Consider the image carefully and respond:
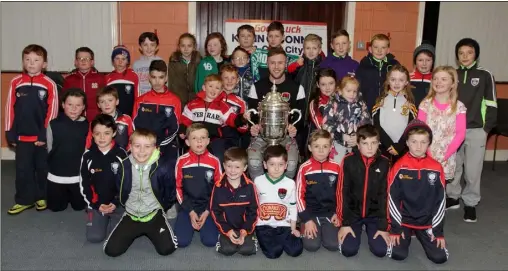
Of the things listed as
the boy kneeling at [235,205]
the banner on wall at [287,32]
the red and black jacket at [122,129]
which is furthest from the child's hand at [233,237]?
the banner on wall at [287,32]

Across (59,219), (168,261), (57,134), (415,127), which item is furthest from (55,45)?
(415,127)

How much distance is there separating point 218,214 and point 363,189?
40.7 inches

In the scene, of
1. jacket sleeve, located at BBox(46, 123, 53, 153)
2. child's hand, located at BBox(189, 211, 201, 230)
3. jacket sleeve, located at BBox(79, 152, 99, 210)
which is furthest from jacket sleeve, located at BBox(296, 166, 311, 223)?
jacket sleeve, located at BBox(46, 123, 53, 153)

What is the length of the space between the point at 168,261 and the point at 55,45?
3496 millimetres

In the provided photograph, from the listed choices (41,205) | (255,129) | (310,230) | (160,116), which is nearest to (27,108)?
(41,205)

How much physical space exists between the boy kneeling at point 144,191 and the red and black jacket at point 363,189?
1234mm

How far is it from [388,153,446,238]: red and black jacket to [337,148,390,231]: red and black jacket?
7 cm

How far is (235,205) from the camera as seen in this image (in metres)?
3.31

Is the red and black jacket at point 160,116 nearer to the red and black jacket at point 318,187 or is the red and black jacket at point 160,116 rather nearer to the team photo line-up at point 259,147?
the team photo line-up at point 259,147

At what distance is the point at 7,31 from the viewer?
5.44 meters

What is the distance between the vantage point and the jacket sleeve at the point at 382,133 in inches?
148

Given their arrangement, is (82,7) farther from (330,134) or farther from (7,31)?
(330,134)

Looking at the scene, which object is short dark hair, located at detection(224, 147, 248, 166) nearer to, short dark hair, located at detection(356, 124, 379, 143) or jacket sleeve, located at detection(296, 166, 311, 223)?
jacket sleeve, located at detection(296, 166, 311, 223)

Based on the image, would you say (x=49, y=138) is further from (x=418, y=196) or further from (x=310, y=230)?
(x=418, y=196)
